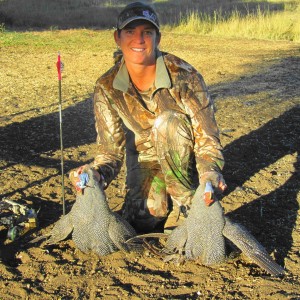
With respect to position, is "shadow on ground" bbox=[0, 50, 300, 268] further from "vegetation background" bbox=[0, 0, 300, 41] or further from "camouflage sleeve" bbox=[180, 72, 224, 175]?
"vegetation background" bbox=[0, 0, 300, 41]

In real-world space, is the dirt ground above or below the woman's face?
below

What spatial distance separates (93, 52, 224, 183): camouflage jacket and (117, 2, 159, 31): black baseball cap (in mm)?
298

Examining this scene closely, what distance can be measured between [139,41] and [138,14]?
0.56ft

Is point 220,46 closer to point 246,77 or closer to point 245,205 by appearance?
point 246,77

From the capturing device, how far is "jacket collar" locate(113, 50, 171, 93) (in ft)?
11.7

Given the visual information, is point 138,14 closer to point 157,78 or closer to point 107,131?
point 157,78

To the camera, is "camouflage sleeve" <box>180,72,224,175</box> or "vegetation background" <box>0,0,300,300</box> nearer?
"vegetation background" <box>0,0,300,300</box>

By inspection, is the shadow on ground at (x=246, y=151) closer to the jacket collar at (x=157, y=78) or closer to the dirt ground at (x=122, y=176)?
the dirt ground at (x=122, y=176)

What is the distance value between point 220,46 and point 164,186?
8.22m

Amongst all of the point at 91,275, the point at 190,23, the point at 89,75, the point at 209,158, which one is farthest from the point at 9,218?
the point at 190,23

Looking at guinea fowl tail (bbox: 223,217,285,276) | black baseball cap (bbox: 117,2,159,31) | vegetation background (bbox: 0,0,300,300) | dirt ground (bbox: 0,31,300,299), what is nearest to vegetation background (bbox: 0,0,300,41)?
vegetation background (bbox: 0,0,300,300)

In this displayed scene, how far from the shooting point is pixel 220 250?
10.6ft

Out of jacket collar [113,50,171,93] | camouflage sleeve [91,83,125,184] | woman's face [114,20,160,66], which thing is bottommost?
camouflage sleeve [91,83,125,184]

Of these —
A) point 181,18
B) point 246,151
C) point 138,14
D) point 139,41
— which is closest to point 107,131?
point 139,41
